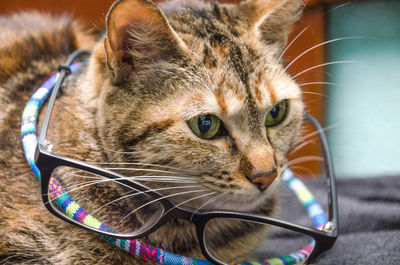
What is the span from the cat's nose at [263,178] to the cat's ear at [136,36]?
229 millimetres

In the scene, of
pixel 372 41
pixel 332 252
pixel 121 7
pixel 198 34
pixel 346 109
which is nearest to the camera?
pixel 121 7

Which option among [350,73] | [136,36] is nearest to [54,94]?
[136,36]

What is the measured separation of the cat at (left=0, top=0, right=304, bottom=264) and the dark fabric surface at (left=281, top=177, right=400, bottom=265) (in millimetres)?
228

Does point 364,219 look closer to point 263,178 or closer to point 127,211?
point 263,178

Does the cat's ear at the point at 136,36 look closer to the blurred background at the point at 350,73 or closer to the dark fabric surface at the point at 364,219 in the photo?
the blurred background at the point at 350,73

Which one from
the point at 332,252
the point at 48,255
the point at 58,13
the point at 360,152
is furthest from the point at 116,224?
the point at 360,152

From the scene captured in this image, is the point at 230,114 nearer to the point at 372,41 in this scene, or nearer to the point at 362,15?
the point at 362,15

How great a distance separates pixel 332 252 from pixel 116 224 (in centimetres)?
44

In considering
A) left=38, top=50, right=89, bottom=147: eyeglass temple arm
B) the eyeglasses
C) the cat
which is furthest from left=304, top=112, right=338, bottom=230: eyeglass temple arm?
left=38, top=50, right=89, bottom=147: eyeglass temple arm

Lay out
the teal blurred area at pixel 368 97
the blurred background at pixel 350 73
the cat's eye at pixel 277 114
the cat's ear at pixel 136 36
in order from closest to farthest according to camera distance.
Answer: the cat's ear at pixel 136 36, the cat's eye at pixel 277 114, the blurred background at pixel 350 73, the teal blurred area at pixel 368 97

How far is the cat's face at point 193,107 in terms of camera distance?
1.97 ft

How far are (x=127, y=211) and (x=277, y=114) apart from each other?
12.1 inches

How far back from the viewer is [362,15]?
84 cm

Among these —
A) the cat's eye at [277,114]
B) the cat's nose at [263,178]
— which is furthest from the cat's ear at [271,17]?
the cat's nose at [263,178]
